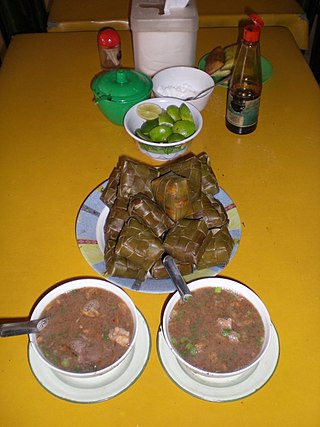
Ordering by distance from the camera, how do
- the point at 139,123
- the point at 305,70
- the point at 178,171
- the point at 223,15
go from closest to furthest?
the point at 178,171
the point at 139,123
the point at 305,70
the point at 223,15

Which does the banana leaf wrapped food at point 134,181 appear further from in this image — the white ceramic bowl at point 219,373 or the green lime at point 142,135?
the white ceramic bowl at point 219,373

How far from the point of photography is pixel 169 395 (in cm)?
92

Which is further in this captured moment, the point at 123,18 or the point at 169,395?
the point at 123,18

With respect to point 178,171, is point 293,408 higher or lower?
lower

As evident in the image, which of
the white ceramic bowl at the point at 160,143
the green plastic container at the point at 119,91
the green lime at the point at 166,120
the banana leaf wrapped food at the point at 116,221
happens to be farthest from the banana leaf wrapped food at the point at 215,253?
the green plastic container at the point at 119,91

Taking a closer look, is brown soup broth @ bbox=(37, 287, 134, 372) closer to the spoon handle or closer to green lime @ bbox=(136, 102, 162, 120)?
the spoon handle

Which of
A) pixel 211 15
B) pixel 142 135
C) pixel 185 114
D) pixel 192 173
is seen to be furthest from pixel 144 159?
pixel 211 15

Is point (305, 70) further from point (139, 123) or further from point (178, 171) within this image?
point (178, 171)

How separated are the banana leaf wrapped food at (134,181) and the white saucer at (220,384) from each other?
1.46 feet

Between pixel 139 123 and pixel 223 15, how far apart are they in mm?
1101

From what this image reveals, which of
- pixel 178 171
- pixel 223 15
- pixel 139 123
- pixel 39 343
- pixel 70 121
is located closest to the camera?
pixel 39 343

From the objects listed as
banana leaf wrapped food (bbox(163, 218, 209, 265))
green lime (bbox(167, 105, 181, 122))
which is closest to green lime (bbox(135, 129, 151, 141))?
green lime (bbox(167, 105, 181, 122))

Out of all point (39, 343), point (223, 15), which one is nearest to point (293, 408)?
point (39, 343)

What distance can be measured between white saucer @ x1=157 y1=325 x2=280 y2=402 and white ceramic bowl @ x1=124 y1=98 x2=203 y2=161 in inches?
26.0
